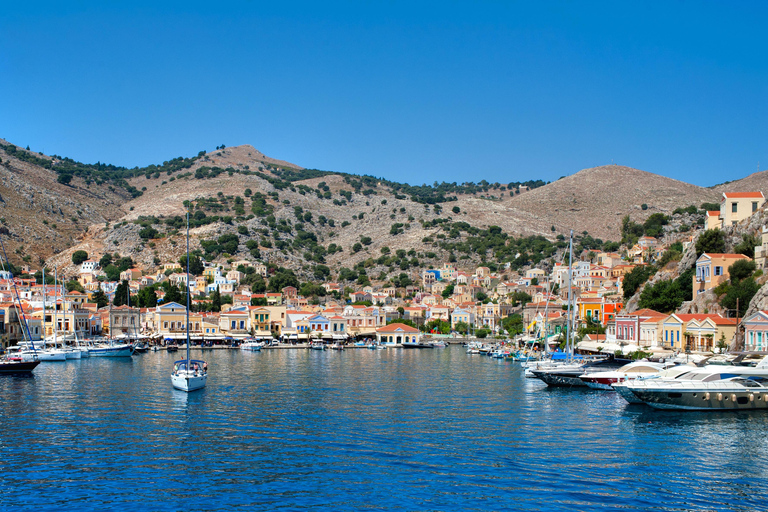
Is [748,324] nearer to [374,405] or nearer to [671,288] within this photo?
[671,288]

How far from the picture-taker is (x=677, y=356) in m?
48.7

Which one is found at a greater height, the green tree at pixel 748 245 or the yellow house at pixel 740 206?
the yellow house at pixel 740 206

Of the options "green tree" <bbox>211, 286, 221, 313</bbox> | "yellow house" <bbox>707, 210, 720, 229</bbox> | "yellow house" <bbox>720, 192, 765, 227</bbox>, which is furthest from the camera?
"green tree" <bbox>211, 286, 221, 313</bbox>

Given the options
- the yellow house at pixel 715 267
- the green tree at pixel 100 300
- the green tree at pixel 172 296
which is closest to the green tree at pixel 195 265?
the green tree at pixel 100 300

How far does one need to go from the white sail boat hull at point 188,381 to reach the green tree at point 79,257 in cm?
11811

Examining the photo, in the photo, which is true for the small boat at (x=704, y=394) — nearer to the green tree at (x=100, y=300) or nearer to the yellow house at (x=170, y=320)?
the yellow house at (x=170, y=320)

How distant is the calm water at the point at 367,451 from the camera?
1944 centimetres

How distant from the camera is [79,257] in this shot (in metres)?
146

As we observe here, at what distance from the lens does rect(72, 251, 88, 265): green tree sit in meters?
146

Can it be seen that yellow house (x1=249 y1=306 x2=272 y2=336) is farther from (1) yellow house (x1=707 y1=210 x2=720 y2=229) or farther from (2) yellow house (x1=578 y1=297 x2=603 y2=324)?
(1) yellow house (x1=707 y1=210 x2=720 y2=229)

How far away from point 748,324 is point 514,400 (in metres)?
20.0

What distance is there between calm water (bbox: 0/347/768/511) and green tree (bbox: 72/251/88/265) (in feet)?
368

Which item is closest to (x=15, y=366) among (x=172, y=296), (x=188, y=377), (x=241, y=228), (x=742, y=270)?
(x=188, y=377)

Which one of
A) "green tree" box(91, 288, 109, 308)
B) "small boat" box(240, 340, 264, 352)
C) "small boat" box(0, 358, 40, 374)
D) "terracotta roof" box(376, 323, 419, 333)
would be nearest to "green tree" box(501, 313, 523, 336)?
"terracotta roof" box(376, 323, 419, 333)
